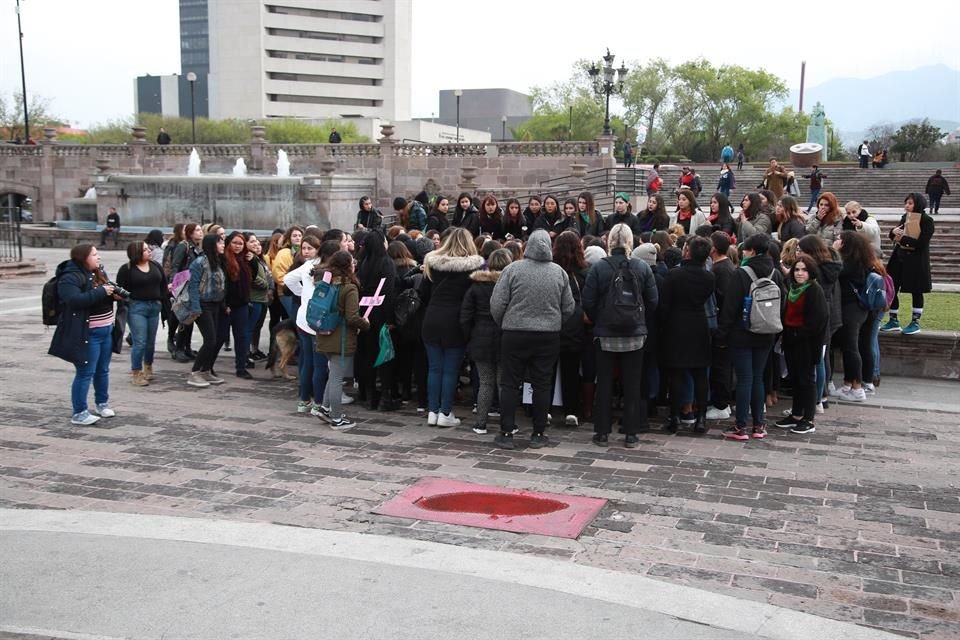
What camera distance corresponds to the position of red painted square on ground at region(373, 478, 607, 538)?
231 inches

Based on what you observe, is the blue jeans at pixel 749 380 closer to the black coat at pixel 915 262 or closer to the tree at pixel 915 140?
the black coat at pixel 915 262

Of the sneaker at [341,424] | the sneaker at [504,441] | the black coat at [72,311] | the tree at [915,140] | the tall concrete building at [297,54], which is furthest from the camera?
the tall concrete building at [297,54]

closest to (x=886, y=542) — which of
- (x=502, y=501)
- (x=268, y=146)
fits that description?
(x=502, y=501)

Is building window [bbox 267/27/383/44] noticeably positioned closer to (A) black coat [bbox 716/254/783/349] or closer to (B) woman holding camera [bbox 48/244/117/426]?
(B) woman holding camera [bbox 48/244/117/426]

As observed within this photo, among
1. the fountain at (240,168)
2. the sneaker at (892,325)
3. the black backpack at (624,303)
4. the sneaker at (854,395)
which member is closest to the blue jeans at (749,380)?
the black backpack at (624,303)

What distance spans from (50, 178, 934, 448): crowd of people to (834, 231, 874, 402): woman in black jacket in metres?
0.02

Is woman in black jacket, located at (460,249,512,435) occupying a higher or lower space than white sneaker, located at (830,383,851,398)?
higher

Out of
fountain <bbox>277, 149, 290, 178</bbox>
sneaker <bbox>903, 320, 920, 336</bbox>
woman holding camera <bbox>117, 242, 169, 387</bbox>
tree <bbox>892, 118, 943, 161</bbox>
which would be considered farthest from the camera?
tree <bbox>892, 118, 943, 161</bbox>

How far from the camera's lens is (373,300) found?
348 inches

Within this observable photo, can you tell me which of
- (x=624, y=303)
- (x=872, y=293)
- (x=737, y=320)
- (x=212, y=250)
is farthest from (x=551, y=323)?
(x=212, y=250)

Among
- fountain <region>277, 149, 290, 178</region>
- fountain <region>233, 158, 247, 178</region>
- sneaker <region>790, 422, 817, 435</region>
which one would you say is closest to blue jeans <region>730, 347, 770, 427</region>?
sneaker <region>790, 422, 817, 435</region>

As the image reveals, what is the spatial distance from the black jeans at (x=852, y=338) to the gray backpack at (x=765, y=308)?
1.98m

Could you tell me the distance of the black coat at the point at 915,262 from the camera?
11227 mm

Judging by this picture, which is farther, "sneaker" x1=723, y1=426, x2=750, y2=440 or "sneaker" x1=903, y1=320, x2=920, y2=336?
"sneaker" x1=903, y1=320, x2=920, y2=336
